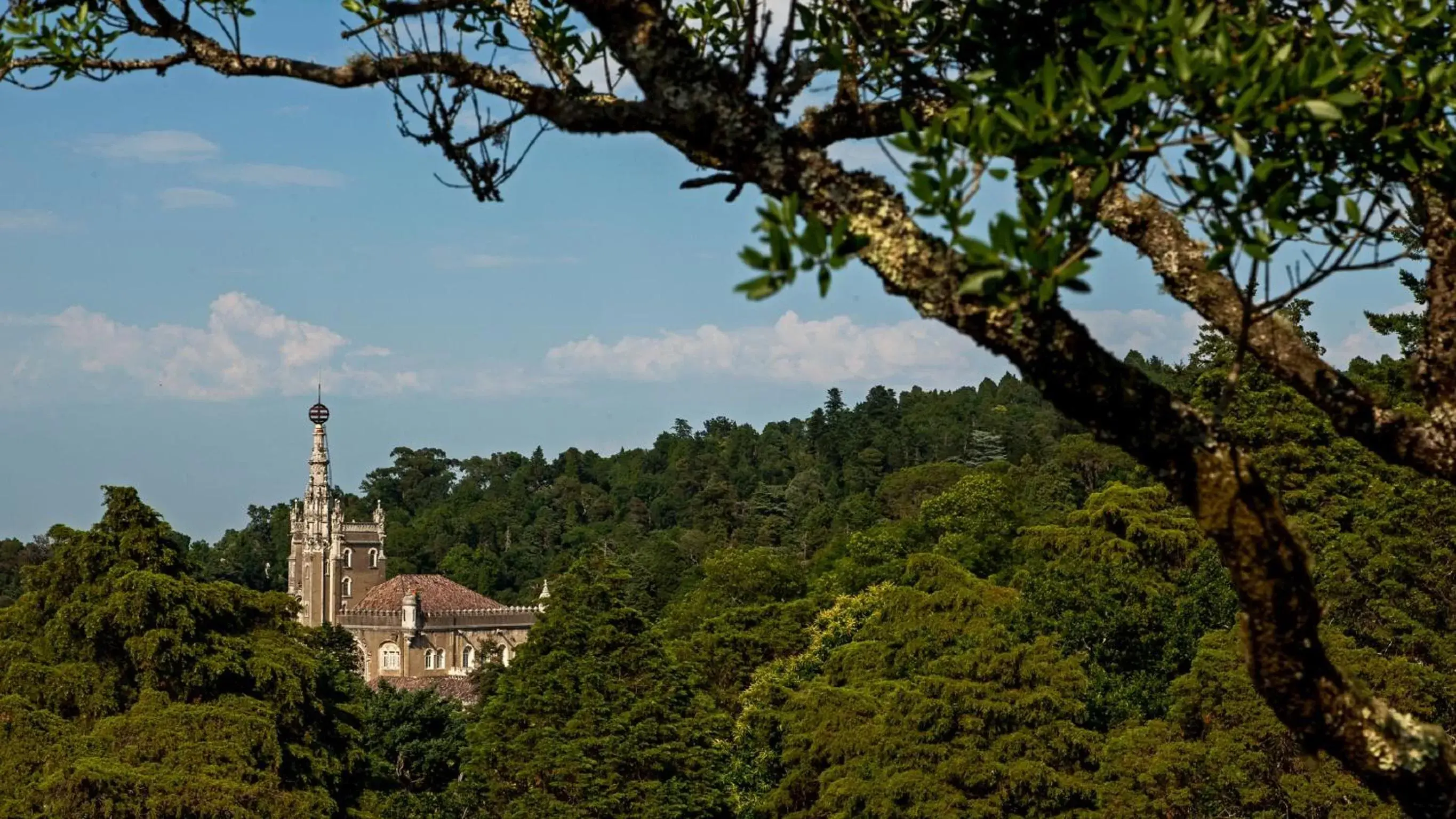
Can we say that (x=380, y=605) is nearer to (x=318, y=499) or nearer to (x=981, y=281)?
(x=318, y=499)

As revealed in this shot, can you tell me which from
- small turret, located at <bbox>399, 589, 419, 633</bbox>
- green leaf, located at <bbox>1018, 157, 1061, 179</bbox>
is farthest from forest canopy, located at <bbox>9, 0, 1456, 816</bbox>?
small turret, located at <bbox>399, 589, 419, 633</bbox>

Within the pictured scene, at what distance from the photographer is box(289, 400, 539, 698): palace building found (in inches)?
3231

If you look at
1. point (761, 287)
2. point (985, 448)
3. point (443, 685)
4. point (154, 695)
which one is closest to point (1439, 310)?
point (761, 287)

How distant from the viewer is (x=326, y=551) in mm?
85562

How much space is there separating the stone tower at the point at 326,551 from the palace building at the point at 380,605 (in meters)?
0.04

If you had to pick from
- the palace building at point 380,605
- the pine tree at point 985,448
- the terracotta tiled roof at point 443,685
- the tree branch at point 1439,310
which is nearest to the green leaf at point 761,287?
the tree branch at point 1439,310

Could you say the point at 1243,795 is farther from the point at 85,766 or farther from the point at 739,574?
the point at 739,574

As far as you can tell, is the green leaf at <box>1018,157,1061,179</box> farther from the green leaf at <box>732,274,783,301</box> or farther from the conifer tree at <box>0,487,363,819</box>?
the conifer tree at <box>0,487,363,819</box>

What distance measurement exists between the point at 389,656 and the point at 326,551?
23.2ft

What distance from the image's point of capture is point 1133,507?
35.5 meters

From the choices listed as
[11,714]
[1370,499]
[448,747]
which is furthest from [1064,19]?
[448,747]

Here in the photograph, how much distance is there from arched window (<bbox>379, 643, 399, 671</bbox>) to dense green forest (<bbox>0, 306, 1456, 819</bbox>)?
38.2m

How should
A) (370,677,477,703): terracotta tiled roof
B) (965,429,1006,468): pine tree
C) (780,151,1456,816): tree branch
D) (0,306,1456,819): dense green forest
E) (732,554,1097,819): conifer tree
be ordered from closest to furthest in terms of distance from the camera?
(780,151,1456,816): tree branch < (0,306,1456,819): dense green forest < (732,554,1097,819): conifer tree < (370,677,477,703): terracotta tiled roof < (965,429,1006,468): pine tree

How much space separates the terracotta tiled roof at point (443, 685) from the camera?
64.7 meters
